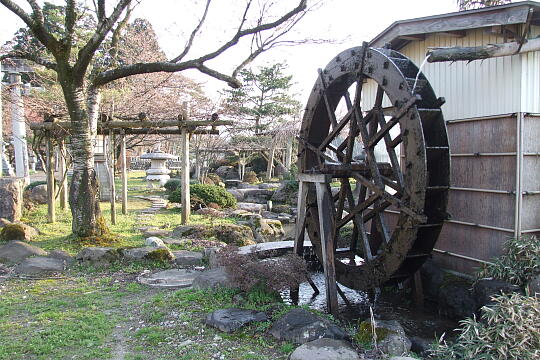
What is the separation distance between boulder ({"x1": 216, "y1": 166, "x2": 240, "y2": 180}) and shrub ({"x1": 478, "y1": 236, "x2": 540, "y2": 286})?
19.8 meters

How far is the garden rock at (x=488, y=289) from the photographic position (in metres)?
4.73

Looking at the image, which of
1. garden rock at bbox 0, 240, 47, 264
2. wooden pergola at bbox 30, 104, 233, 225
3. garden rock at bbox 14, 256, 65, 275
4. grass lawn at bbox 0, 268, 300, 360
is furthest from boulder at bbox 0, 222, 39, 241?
grass lawn at bbox 0, 268, 300, 360

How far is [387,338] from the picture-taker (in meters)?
3.96

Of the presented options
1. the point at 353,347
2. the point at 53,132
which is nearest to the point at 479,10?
the point at 353,347

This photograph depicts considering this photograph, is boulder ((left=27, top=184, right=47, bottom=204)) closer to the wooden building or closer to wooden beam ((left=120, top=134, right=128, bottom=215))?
wooden beam ((left=120, top=134, right=128, bottom=215))

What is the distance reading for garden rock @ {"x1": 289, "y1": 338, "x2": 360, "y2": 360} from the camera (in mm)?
3508

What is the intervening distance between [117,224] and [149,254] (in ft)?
11.4

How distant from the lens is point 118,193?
16.3 m

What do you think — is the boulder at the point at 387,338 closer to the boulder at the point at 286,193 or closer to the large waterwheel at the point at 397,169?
the large waterwheel at the point at 397,169

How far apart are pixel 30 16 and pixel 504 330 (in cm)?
792

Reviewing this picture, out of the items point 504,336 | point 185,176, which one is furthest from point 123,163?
point 504,336

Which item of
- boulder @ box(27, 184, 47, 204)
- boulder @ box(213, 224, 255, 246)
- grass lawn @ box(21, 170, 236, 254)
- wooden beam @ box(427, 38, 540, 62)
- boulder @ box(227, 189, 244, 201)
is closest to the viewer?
wooden beam @ box(427, 38, 540, 62)

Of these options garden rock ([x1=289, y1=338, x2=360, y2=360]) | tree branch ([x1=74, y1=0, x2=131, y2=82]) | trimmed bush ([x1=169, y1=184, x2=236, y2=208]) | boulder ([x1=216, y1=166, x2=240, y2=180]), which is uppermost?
tree branch ([x1=74, y1=0, x2=131, y2=82])

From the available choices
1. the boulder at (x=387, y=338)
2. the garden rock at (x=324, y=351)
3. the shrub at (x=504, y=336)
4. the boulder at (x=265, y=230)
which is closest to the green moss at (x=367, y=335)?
the boulder at (x=387, y=338)
